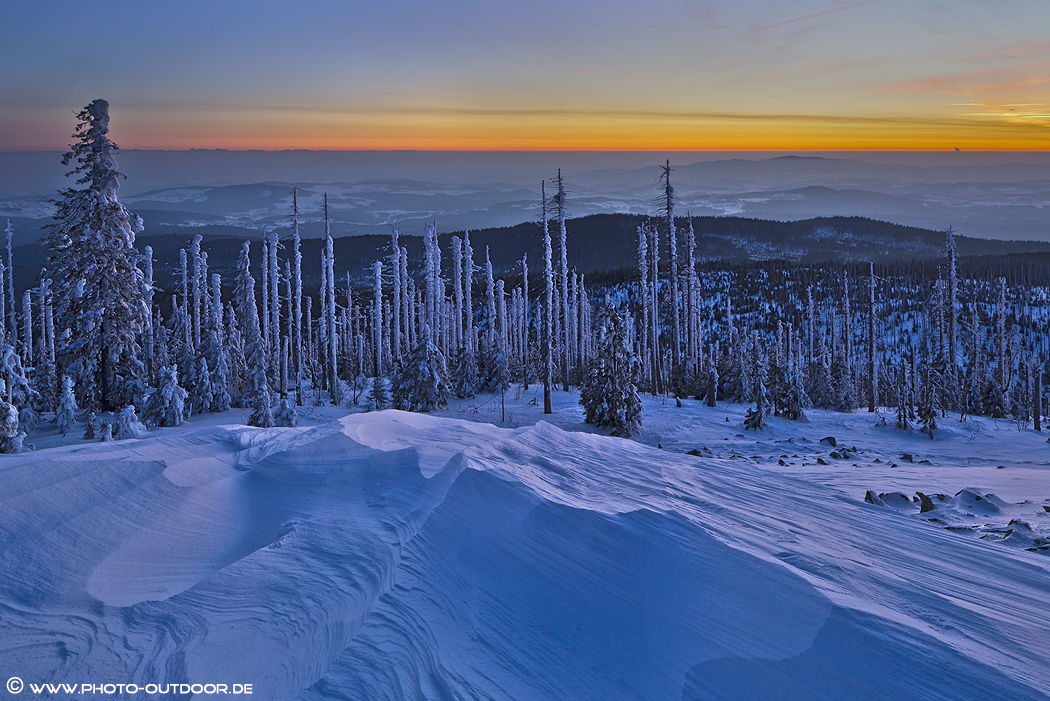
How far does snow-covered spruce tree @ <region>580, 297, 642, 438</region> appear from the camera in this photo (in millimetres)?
20469

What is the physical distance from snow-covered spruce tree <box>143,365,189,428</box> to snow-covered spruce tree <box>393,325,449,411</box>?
8.59 metres

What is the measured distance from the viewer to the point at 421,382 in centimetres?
2788

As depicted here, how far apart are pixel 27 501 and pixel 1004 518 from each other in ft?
30.4

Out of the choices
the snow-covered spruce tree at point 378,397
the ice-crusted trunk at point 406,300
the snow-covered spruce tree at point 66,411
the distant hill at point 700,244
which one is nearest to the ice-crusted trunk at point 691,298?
the snow-covered spruce tree at point 378,397

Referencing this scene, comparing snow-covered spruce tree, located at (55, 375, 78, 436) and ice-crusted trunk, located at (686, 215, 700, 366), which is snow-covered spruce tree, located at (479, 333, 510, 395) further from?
snow-covered spruce tree, located at (55, 375, 78, 436)

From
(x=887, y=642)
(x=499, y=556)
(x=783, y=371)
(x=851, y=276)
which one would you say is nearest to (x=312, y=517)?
(x=499, y=556)

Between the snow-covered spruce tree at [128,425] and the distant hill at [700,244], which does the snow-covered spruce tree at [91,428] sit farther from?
the distant hill at [700,244]

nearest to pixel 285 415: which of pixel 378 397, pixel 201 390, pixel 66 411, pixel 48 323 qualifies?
pixel 378 397

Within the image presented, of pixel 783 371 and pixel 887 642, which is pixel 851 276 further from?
pixel 887 642

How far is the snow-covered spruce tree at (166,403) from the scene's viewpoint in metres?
22.7

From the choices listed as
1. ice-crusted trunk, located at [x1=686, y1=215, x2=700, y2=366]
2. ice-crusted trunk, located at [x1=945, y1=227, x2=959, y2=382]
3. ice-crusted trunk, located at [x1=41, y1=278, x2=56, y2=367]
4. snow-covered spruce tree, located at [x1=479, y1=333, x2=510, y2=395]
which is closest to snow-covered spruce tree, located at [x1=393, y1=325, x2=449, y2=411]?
snow-covered spruce tree, located at [x1=479, y1=333, x2=510, y2=395]

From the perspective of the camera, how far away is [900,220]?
190250 millimetres

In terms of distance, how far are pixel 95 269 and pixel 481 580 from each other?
78.2 feet

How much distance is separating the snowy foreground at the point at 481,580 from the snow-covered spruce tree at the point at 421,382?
2072cm
